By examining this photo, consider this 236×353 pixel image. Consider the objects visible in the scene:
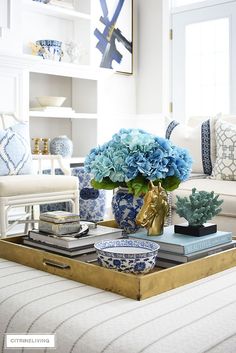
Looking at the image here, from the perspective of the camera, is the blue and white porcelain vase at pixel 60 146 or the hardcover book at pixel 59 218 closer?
the hardcover book at pixel 59 218

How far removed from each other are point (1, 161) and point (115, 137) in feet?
5.36

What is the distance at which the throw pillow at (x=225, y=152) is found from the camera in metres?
3.07

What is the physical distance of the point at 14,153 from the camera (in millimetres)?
3172

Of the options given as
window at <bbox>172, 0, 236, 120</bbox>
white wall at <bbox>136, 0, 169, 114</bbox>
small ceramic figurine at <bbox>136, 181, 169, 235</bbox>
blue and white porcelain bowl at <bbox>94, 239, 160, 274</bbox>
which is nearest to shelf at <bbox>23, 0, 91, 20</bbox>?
white wall at <bbox>136, 0, 169, 114</bbox>

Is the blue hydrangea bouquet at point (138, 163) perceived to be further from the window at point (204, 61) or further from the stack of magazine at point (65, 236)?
the window at point (204, 61)

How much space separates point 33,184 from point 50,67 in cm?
155

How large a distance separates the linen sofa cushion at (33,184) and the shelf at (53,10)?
1822 mm

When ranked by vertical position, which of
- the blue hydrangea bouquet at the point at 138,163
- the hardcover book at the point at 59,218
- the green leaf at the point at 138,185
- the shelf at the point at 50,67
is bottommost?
the hardcover book at the point at 59,218

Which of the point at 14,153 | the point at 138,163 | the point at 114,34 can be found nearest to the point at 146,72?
the point at 114,34

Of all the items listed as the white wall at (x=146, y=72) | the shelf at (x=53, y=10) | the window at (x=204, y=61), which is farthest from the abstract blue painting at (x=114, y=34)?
the window at (x=204, y=61)

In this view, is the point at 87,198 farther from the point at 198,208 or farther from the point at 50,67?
the point at 198,208

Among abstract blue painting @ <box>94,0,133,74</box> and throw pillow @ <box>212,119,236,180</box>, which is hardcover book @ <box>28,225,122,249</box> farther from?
abstract blue painting @ <box>94,0,133,74</box>

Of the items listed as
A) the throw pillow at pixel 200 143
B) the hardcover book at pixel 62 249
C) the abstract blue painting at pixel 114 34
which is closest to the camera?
the hardcover book at pixel 62 249

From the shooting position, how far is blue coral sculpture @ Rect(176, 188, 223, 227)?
151cm
